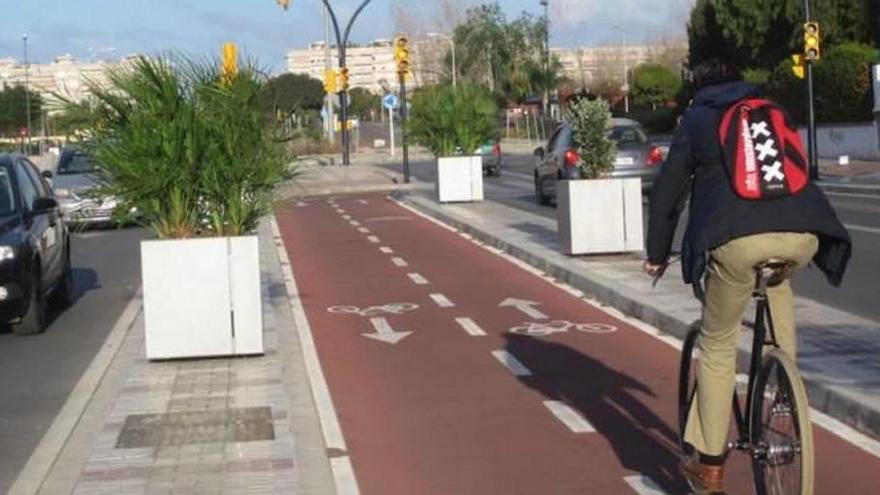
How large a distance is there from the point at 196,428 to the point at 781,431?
4.01 metres

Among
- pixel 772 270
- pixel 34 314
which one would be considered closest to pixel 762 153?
pixel 772 270

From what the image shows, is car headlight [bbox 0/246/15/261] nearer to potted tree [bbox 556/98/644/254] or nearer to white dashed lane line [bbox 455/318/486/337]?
white dashed lane line [bbox 455/318/486/337]

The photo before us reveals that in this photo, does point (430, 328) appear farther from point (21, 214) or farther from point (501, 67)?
point (501, 67)

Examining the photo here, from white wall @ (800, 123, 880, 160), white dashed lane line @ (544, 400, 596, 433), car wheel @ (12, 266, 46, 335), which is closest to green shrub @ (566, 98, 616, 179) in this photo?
car wheel @ (12, 266, 46, 335)

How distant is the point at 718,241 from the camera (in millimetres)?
5719

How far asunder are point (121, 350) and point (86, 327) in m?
2.47

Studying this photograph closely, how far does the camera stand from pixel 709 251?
19.1ft

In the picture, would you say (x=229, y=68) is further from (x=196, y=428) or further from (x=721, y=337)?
(x=721, y=337)

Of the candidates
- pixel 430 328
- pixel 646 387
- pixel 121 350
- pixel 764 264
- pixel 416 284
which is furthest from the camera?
pixel 416 284

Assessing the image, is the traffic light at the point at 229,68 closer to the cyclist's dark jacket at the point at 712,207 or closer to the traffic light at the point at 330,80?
the cyclist's dark jacket at the point at 712,207

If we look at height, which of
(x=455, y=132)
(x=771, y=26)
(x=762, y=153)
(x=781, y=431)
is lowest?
(x=781, y=431)

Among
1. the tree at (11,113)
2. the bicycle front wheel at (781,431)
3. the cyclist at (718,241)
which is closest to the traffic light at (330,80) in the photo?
the tree at (11,113)

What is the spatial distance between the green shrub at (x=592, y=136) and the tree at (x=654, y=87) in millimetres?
59839

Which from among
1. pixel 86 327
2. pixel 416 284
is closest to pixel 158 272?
pixel 86 327
